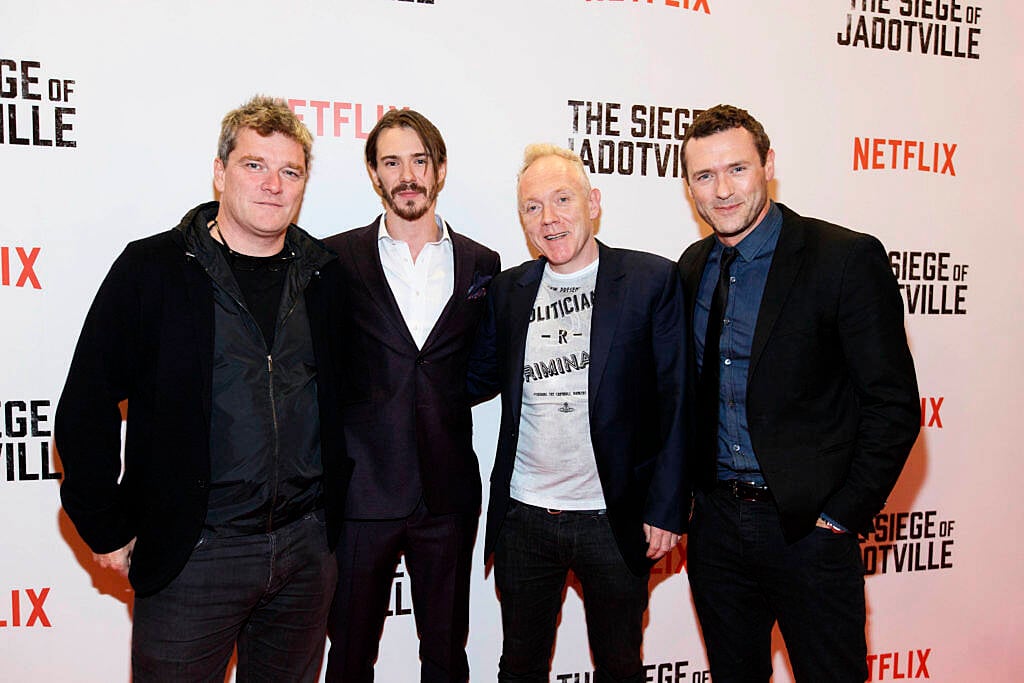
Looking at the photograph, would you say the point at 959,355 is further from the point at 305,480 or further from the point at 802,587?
the point at 305,480

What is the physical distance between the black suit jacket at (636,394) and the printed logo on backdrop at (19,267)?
1624mm

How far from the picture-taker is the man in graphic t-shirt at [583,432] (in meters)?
2.10

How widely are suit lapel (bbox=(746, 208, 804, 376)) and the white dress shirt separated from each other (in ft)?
2.97

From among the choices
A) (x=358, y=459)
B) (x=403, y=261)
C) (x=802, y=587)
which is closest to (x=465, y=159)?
(x=403, y=261)

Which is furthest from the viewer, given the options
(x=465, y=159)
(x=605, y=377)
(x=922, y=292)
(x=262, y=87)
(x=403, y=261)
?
(x=922, y=292)

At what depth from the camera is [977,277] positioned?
3.22m

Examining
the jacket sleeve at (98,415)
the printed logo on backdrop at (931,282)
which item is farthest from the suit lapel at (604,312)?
the printed logo on backdrop at (931,282)

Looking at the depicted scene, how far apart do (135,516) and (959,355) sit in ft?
10.5

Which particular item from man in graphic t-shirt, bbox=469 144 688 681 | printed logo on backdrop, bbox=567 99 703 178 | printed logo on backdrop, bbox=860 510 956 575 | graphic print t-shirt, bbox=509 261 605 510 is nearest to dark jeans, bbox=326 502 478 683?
man in graphic t-shirt, bbox=469 144 688 681

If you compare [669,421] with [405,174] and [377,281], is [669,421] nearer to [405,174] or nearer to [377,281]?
[377,281]

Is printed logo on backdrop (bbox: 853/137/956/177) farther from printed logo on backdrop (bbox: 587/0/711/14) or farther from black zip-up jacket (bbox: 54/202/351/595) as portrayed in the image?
black zip-up jacket (bbox: 54/202/351/595)

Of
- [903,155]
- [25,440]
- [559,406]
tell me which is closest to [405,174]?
[559,406]

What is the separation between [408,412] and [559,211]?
73cm

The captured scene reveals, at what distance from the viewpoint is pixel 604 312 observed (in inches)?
83.7
